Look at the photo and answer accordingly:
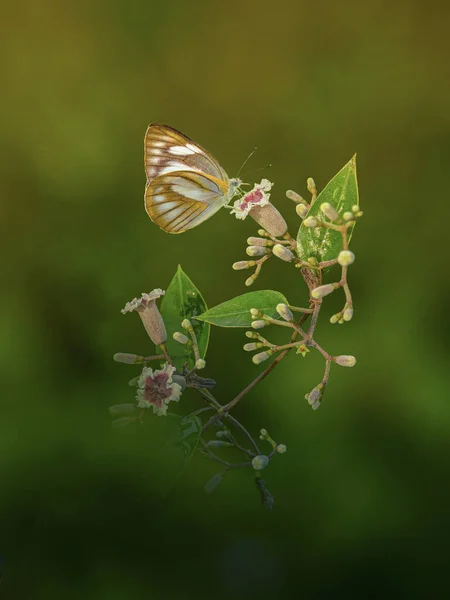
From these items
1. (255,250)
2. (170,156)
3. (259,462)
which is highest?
(170,156)

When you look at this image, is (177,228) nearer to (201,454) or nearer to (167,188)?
(167,188)

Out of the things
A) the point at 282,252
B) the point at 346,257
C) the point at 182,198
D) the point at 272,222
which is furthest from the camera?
the point at 182,198

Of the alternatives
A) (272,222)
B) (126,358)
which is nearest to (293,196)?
(272,222)

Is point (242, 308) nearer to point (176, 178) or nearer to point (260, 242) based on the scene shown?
point (260, 242)

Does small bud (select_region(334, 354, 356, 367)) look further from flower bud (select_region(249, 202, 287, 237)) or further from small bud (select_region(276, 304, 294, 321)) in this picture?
flower bud (select_region(249, 202, 287, 237))

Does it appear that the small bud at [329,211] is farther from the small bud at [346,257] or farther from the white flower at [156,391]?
the white flower at [156,391]

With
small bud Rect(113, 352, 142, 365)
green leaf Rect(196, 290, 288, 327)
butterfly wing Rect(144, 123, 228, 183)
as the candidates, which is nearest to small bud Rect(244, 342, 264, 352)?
green leaf Rect(196, 290, 288, 327)
